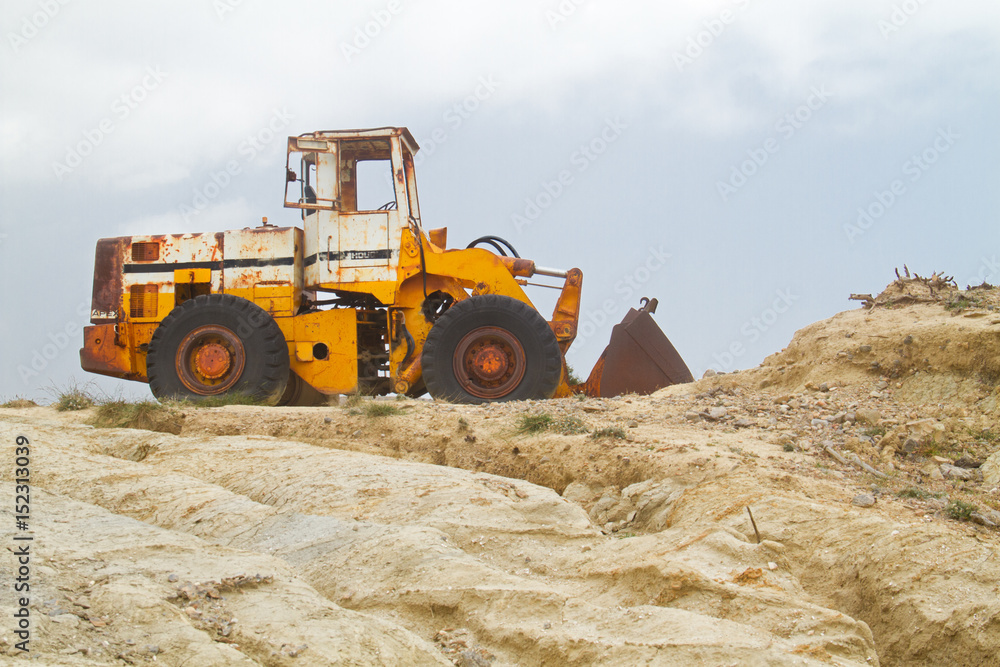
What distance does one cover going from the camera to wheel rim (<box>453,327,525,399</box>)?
35.1 feet

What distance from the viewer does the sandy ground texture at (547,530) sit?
4027mm

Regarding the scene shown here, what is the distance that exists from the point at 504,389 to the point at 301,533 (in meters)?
5.49

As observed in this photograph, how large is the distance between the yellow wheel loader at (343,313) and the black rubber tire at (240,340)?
0.02 m

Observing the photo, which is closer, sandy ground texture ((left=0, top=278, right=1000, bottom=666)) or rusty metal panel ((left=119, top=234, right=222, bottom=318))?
sandy ground texture ((left=0, top=278, right=1000, bottom=666))

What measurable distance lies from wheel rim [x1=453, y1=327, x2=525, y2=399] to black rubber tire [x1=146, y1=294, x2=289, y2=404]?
2.18m

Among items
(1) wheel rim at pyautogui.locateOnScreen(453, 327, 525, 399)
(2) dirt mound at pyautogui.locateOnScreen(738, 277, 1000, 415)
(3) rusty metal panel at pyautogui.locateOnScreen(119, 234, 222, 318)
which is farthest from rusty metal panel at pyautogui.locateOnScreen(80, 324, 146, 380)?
(2) dirt mound at pyautogui.locateOnScreen(738, 277, 1000, 415)

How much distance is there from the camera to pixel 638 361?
38.1 ft

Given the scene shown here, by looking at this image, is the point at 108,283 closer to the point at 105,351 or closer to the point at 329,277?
the point at 105,351

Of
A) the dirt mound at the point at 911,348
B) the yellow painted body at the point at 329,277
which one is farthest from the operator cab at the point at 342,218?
the dirt mound at the point at 911,348

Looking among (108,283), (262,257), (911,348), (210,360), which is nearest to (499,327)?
(262,257)

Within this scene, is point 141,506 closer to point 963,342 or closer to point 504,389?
point 504,389

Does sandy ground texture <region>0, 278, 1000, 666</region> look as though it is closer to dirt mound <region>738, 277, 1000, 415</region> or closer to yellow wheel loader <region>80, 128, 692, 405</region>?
dirt mound <region>738, 277, 1000, 415</region>

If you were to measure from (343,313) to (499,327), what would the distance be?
2036 millimetres

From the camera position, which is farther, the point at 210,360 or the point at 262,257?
the point at 262,257
